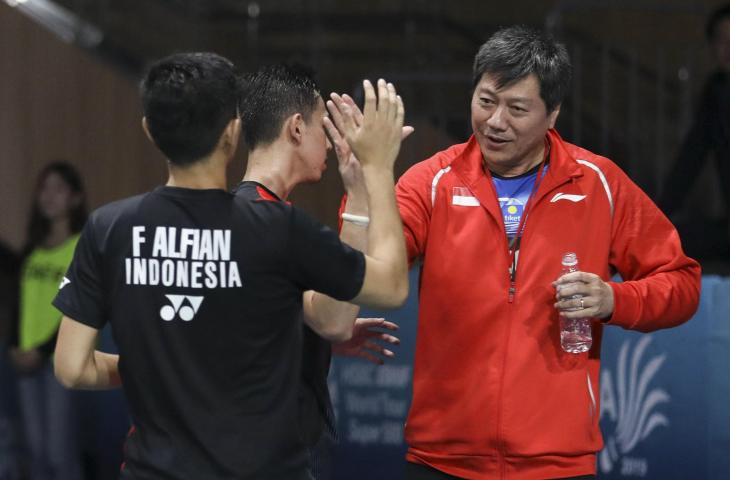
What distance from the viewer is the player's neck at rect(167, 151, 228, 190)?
10.0 ft

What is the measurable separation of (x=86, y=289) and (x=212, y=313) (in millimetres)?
322

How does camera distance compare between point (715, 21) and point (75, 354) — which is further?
point (715, 21)

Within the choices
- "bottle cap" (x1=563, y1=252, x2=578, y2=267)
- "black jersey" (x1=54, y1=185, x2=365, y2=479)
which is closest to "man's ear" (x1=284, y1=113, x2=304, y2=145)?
"black jersey" (x1=54, y1=185, x2=365, y2=479)

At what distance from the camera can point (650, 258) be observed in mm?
3824

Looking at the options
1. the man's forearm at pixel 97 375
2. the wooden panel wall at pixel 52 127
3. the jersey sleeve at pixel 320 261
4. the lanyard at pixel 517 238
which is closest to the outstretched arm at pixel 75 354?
the man's forearm at pixel 97 375

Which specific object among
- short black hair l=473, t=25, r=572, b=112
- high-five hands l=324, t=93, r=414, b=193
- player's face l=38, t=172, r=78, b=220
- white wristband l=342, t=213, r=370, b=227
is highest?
short black hair l=473, t=25, r=572, b=112

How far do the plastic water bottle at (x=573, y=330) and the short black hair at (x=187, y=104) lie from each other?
45.4 inches

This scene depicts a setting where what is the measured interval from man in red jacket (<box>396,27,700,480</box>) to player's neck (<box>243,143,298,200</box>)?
14.3 inches

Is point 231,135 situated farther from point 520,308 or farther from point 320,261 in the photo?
point 520,308

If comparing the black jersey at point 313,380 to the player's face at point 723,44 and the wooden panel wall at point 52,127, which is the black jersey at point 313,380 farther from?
the wooden panel wall at point 52,127

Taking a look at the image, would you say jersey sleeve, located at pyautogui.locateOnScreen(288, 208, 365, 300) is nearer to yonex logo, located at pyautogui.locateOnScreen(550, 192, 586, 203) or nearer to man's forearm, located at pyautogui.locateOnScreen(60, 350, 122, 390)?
man's forearm, located at pyautogui.locateOnScreen(60, 350, 122, 390)

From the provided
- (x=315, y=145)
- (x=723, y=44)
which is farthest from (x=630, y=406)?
(x=315, y=145)

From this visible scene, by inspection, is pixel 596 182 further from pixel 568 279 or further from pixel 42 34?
pixel 42 34

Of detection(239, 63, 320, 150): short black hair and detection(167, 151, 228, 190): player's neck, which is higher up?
detection(239, 63, 320, 150): short black hair
